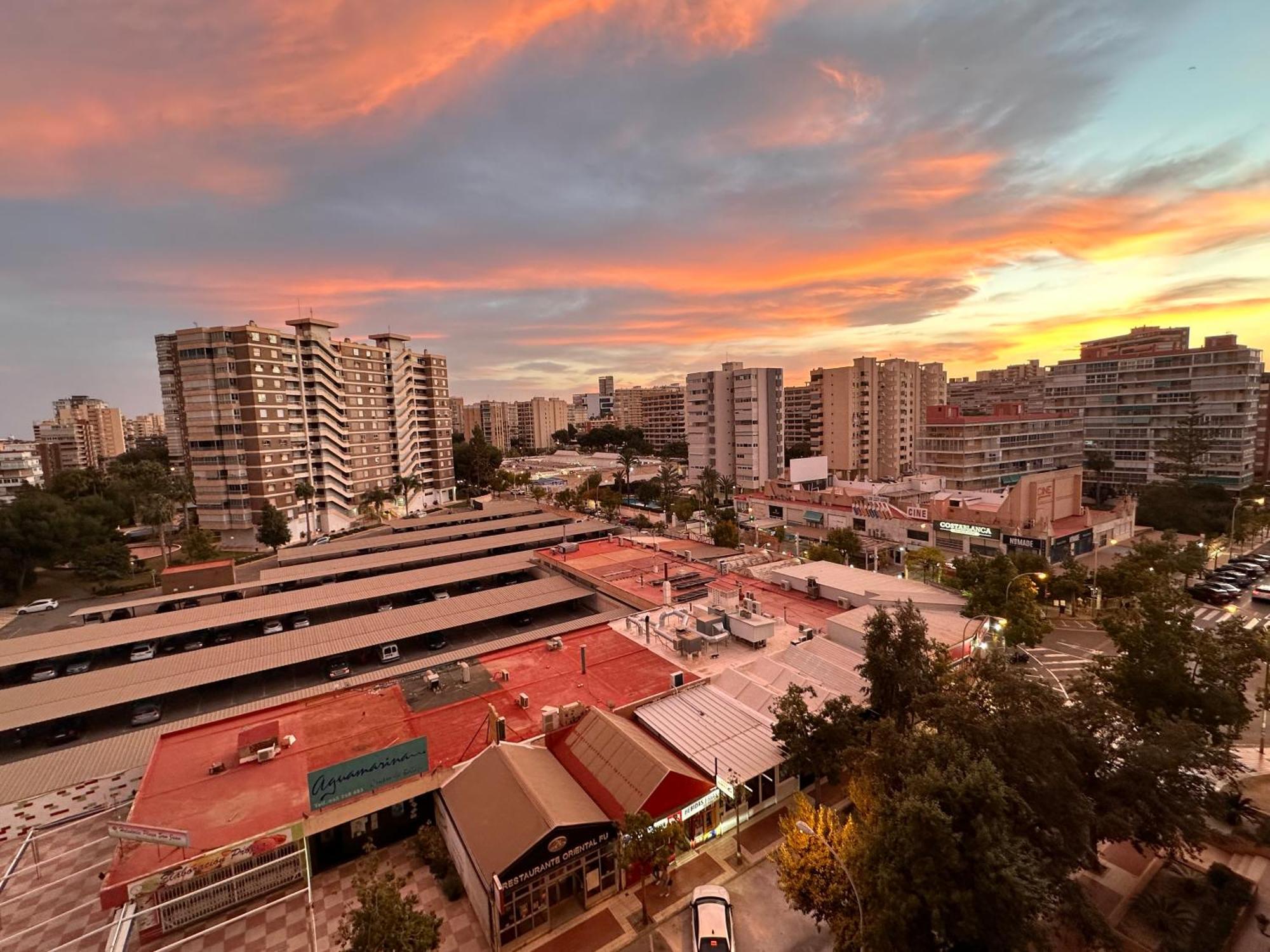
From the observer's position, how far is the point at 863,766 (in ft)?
71.7

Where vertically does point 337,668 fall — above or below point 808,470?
below

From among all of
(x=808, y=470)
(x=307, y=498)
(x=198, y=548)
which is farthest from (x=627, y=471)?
(x=198, y=548)

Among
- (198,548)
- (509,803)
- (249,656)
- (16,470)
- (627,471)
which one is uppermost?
(16,470)

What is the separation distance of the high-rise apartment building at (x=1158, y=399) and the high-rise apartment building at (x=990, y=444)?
6.28 metres

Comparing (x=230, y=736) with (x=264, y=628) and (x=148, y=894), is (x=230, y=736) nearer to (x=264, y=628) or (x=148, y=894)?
(x=148, y=894)

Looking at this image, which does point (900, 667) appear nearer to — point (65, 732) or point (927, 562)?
point (927, 562)

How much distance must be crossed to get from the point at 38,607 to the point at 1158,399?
16663 centimetres

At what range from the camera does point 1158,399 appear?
3981 inches

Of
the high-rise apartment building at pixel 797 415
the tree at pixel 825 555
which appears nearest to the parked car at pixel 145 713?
the tree at pixel 825 555

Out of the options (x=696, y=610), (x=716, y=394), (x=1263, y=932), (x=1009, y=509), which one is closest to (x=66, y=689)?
(x=696, y=610)

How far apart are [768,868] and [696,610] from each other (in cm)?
1874

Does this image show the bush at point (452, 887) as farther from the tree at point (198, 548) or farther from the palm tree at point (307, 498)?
the palm tree at point (307, 498)

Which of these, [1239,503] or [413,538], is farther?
[1239,503]

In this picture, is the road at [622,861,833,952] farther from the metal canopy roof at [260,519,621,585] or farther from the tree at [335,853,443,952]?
the metal canopy roof at [260,519,621,585]
